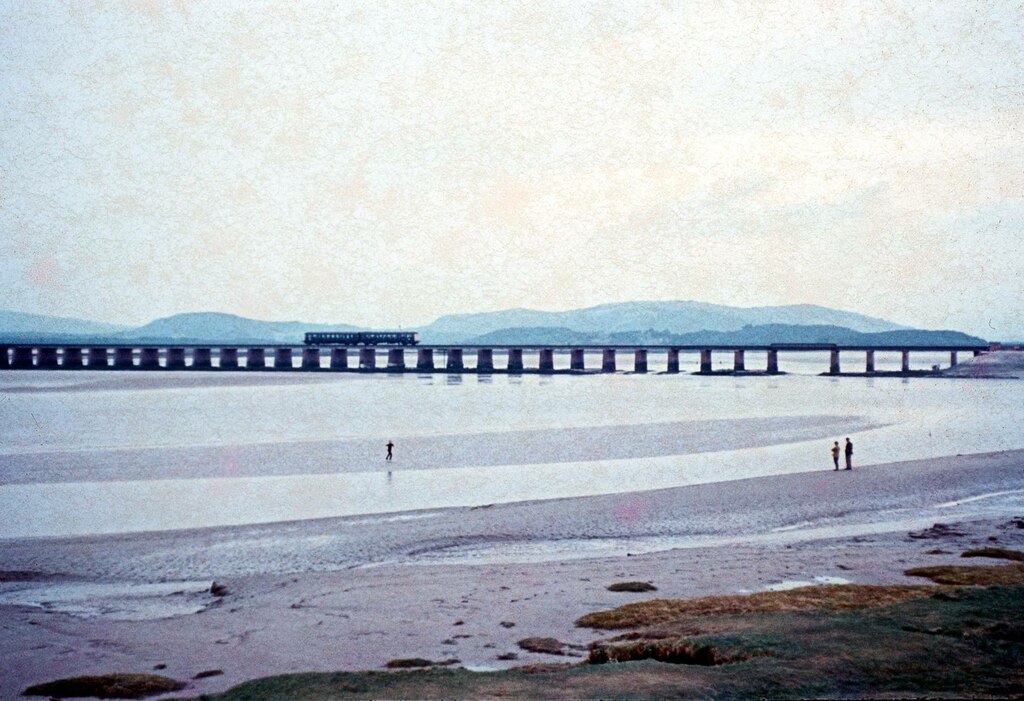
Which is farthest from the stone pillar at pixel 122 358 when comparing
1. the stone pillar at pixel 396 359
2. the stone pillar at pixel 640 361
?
the stone pillar at pixel 640 361

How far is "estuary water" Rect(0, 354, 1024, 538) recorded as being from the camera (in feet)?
89.2

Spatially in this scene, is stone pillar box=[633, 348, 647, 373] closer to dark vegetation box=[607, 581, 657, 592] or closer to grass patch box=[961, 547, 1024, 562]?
grass patch box=[961, 547, 1024, 562]

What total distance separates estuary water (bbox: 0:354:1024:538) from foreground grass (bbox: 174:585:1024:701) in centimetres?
1493

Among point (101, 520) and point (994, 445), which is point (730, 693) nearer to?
point (101, 520)

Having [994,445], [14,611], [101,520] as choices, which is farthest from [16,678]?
[994,445]

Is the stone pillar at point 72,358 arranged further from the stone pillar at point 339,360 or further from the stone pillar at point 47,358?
the stone pillar at point 339,360

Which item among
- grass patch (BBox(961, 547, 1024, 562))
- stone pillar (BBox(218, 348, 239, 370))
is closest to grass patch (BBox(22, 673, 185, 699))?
grass patch (BBox(961, 547, 1024, 562))

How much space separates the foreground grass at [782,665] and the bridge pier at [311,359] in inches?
5576

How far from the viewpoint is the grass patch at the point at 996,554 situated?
17.3 m

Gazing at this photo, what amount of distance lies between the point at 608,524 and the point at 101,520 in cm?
1293

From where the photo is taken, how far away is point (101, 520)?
952 inches

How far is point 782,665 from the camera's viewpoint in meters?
8.99

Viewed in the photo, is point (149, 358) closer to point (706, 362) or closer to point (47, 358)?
point (47, 358)

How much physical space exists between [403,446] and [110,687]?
107 ft
